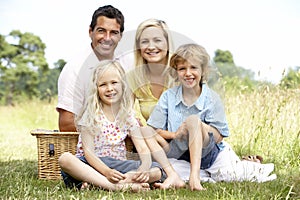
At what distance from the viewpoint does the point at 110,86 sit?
3.22 metres

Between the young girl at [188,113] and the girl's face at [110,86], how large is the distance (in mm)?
343

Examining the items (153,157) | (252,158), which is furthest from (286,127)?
(153,157)

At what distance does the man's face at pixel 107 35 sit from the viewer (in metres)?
3.72

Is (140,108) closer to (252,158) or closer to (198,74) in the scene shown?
(198,74)

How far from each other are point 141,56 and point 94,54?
0.47 metres

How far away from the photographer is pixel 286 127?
488 cm

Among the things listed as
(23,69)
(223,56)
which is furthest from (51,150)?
(223,56)

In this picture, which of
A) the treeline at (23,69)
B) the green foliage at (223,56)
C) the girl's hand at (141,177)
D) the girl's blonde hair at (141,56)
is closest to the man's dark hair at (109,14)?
the girl's blonde hair at (141,56)

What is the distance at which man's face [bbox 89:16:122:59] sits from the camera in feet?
12.2

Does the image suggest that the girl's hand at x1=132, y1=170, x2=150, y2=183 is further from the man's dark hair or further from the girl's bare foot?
the man's dark hair

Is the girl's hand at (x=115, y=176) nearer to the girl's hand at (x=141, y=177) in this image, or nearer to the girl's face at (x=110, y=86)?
the girl's hand at (x=141, y=177)

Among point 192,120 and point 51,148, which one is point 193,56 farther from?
point 51,148

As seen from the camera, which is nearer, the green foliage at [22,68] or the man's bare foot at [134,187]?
the man's bare foot at [134,187]

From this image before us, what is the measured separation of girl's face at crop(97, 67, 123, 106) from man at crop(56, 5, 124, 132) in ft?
1.46
